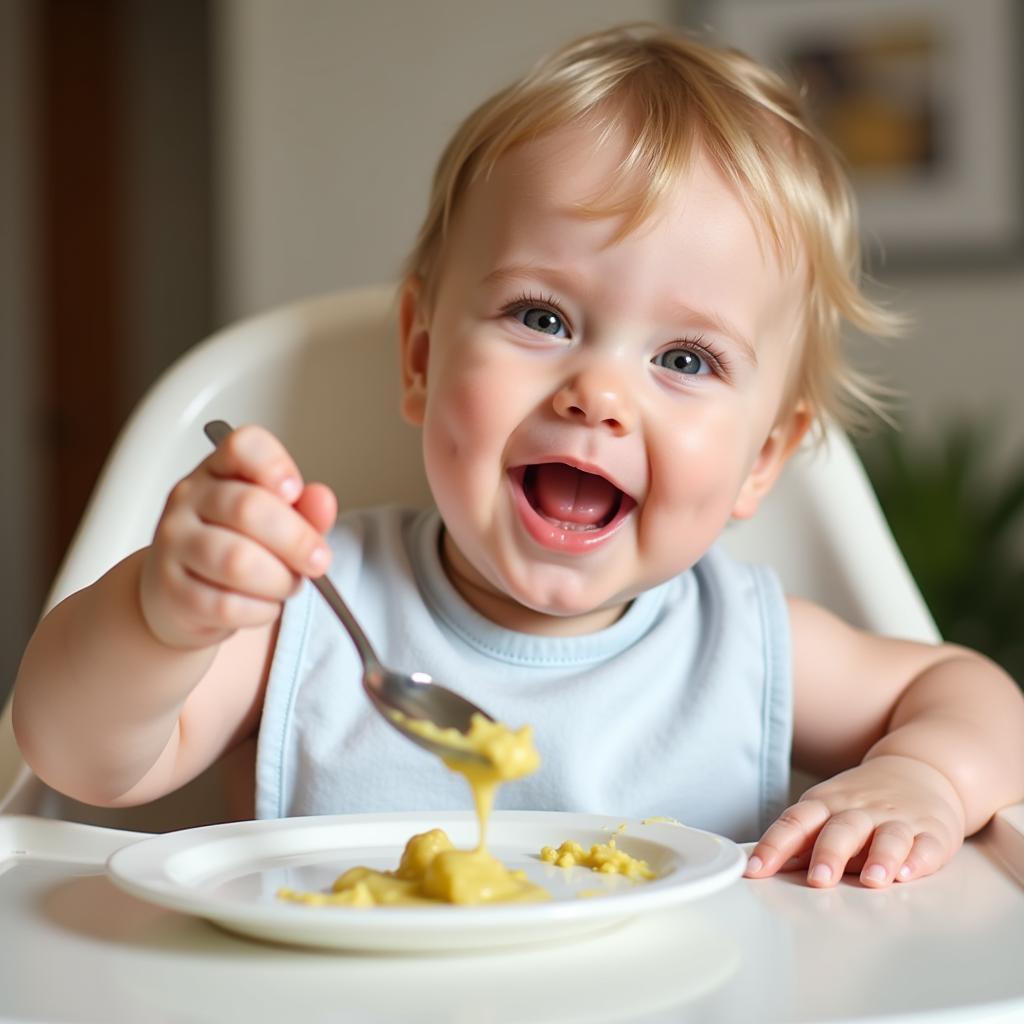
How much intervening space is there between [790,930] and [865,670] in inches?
16.0

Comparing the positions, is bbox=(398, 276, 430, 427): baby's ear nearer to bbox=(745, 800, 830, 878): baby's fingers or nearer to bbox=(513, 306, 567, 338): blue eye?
bbox=(513, 306, 567, 338): blue eye

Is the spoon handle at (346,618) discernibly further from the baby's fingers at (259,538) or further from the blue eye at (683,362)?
the blue eye at (683,362)

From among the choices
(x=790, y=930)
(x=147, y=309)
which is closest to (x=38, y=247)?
(x=147, y=309)

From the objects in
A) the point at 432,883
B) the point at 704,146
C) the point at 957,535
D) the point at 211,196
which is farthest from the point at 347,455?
the point at 211,196

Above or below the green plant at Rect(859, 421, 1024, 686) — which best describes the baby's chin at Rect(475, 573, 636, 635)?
above

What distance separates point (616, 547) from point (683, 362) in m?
0.12

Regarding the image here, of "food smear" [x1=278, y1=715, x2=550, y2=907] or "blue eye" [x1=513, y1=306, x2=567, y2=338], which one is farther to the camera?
"blue eye" [x1=513, y1=306, x2=567, y2=338]

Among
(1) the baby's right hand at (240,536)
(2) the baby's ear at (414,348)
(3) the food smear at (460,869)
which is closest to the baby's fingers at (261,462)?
(1) the baby's right hand at (240,536)

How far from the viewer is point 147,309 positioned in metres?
4.20

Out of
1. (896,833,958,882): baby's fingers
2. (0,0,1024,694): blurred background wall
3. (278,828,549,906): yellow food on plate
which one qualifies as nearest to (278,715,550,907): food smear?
(278,828,549,906): yellow food on plate

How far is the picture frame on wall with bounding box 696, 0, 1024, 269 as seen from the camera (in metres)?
2.82

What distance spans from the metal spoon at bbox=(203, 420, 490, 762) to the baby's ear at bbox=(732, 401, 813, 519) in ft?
1.26

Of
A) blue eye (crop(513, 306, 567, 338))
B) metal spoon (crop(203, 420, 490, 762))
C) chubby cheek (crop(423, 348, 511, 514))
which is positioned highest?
blue eye (crop(513, 306, 567, 338))

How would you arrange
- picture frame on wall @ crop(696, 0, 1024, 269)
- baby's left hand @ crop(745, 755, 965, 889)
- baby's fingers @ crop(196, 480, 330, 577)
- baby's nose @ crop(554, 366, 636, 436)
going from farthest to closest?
1. picture frame on wall @ crop(696, 0, 1024, 269)
2. baby's nose @ crop(554, 366, 636, 436)
3. baby's left hand @ crop(745, 755, 965, 889)
4. baby's fingers @ crop(196, 480, 330, 577)
